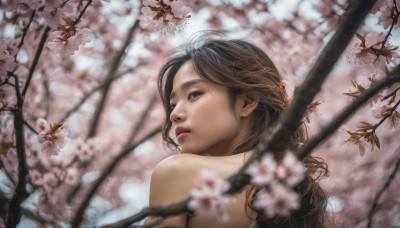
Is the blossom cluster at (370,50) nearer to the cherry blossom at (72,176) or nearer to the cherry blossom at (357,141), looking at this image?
the cherry blossom at (357,141)

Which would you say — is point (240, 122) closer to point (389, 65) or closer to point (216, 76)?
point (216, 76)

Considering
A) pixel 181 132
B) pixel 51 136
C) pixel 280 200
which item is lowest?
pixel 280 200

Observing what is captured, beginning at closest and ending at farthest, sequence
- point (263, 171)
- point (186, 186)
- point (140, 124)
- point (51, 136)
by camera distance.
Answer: point (263, 171) < point (186, 186) < point (51, 136) < point (140, 124)

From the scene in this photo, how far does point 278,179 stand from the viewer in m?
0.62

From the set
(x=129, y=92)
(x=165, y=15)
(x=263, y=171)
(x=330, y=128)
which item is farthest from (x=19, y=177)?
(x=129, y=92)

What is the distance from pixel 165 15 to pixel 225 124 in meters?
0.51

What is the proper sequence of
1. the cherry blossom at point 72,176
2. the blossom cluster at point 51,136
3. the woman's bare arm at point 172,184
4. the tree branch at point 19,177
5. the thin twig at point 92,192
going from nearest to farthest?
the woman's bare arm at point 172,184, the tree branch at point 19,177, the blossom cluster at point 51,136, the thin twig at point 92,192, the cherry blossom at point 72,176

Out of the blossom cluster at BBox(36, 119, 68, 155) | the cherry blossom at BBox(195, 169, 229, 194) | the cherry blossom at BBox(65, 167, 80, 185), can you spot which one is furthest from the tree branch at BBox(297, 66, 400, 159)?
the cherry blossom at BBox(65, 167, 80, 185)

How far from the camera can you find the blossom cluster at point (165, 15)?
52.2 inches

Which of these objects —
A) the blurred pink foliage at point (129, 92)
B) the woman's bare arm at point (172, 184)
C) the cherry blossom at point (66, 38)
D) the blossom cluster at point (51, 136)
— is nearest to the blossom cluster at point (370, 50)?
the blurred pink foliage at point (129, 92)

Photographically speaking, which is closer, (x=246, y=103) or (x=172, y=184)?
(x=172, y=184)

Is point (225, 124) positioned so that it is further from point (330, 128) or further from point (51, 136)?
point (51, 136)

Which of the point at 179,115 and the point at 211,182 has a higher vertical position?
the point at 179,115

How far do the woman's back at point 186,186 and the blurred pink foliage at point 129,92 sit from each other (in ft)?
0.99
